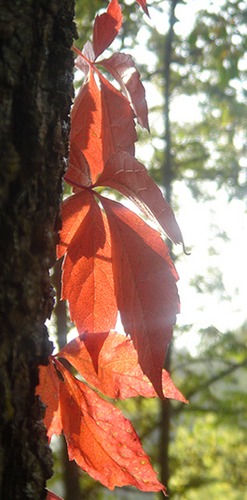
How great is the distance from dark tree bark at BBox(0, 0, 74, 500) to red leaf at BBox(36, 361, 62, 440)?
7 centimetres

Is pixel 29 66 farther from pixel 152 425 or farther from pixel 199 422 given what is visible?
pixel 199 422

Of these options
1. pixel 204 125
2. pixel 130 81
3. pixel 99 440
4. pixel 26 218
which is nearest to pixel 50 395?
pixel 99 440

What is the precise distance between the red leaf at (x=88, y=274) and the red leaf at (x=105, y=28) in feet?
0.50

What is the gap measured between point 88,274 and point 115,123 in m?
0.14

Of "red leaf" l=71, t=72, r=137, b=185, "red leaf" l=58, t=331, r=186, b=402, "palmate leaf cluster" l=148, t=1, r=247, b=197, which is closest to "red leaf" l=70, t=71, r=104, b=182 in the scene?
"red leaf" l=71, t=72, r=137, b=185

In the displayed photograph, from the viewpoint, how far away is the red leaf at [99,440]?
545mm

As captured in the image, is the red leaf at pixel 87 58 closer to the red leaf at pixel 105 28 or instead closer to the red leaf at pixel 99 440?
the red leaf at pixel 105 28

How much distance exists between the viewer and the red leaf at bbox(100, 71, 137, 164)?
573mm

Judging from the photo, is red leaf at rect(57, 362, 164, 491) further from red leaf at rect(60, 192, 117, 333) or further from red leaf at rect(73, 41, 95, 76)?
red leaf at rect(73, 41, 95, 76)

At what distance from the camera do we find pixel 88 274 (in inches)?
21.6

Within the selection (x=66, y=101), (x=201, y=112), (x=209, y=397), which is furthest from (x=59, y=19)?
(x=201, y=112)

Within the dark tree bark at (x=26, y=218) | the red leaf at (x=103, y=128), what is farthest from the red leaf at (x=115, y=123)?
the dark tree bark at (x=26, y=218)

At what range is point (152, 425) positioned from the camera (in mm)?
4125

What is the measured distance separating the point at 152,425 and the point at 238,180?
1.63 meters
